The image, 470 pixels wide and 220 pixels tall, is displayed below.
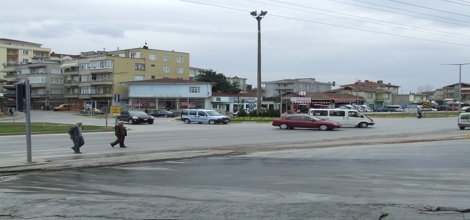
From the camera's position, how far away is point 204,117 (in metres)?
44.2

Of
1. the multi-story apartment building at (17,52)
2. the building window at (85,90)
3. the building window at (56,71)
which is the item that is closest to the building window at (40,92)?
the building window at (56,71)

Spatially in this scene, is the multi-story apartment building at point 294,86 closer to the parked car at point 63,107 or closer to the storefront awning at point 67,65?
the storefront awning at point 67,65

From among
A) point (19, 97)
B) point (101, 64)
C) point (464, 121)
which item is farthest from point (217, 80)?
point (19, 97)

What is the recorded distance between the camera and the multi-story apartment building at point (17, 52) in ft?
377

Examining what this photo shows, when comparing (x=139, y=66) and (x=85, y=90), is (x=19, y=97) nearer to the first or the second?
(x=139, y=66)

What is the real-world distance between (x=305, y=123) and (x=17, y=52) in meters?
108

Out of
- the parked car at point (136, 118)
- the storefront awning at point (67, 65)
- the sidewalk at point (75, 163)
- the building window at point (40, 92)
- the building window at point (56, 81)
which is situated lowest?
the sidewalk at point (75, 163)

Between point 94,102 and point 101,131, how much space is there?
2395 inches

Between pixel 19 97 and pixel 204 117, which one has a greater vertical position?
pixel 19 97

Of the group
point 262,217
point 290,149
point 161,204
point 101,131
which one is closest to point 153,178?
point 161,204

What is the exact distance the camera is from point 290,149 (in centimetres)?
1834

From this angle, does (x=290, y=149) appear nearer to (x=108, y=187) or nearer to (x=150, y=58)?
(x=108, y=187)

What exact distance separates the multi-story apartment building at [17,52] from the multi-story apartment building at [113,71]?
26123 millimetres

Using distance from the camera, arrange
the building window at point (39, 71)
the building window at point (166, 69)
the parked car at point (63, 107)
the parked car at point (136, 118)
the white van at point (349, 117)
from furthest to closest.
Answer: the building window at point (39, 71), the building window at point (166, 69), the parked car at point (63, 107), the parked car at point (136, 118), the white van at point (349, 117)
